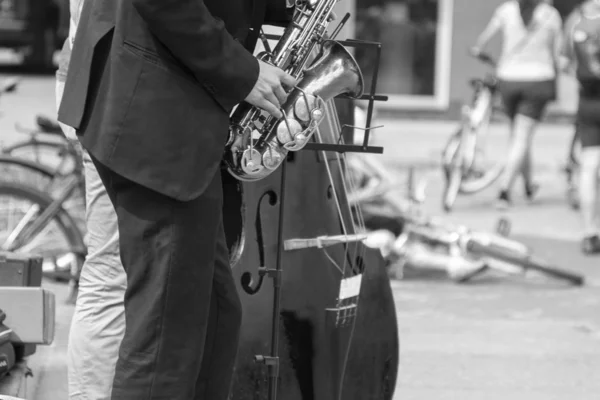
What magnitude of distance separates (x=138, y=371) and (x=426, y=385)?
2.20m

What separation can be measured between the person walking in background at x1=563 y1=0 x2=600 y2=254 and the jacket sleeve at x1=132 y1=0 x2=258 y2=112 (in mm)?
5688

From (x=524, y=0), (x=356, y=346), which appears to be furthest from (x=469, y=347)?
(x=524, y=0)

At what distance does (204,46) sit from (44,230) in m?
3.43

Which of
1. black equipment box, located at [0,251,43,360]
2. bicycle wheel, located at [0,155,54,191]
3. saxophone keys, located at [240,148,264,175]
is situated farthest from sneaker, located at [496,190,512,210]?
saxophone keys, located at [240,148,264,175]

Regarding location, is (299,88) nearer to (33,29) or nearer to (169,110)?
(169,110)

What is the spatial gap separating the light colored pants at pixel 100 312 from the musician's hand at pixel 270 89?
55 cm

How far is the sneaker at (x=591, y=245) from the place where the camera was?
788 centimetres

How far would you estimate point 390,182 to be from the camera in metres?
7.17

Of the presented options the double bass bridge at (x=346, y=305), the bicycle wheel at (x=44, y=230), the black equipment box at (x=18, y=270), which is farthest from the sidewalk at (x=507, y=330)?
the bicycle wheel at (x=44, y=230)

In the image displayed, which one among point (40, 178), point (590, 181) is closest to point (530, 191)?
point (590, 181)

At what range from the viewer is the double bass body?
10.4ft

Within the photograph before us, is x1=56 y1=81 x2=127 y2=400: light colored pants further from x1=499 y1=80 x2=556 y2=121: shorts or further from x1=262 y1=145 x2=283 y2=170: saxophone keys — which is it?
x1=499 y1=80 x2=556 y2=121: shorts

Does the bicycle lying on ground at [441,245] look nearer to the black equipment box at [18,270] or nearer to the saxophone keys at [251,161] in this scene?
the black equipment box at [18,270]

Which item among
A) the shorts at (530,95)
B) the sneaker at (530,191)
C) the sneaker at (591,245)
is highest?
the shorts at (530,95)
